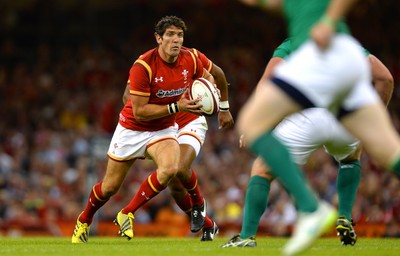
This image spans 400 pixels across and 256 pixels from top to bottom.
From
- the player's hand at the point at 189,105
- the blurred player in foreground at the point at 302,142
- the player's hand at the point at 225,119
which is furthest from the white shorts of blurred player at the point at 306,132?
the player's hand at the point at 225,119

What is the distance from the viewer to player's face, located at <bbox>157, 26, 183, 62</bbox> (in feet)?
31.3

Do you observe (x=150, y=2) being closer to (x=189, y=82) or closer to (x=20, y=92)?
(x=20, y=92)

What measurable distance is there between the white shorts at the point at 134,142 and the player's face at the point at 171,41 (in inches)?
33.8

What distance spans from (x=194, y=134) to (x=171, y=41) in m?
1.35

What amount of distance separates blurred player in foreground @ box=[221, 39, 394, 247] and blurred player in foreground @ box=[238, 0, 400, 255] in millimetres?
1772

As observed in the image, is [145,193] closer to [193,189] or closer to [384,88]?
[193,189]

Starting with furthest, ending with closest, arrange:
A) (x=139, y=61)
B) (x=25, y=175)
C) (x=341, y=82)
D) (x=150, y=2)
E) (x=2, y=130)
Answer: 1. (x=150, y=2)
2. (x=2, y=130)
3. (x=25, y=175)
4. (x=139, y=61)
5. (x=341, y=82)

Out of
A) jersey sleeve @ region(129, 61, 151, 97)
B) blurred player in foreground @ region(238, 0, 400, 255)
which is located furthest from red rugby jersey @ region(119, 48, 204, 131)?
blurred player in foreground @ region(238, 0, 400, 255)

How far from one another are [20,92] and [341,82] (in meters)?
17.3

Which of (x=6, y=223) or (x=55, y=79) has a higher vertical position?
(x=55, y=79)

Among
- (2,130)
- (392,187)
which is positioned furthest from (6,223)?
(392,187)

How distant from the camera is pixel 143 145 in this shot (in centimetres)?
982

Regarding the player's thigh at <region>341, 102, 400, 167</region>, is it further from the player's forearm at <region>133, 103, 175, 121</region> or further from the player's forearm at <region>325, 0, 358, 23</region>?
the player's forearm at <region>133, 103, 175, 121</region>

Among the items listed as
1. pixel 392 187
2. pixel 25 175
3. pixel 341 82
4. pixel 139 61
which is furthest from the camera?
pixel 25 175
